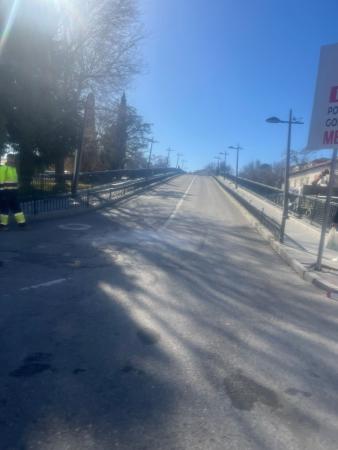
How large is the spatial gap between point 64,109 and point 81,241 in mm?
13433

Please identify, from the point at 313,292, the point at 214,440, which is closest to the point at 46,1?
the point at 313,292

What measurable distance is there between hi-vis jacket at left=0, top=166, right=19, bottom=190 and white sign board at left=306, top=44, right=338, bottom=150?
26.1 feet

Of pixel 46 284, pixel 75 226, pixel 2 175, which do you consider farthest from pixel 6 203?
pixel 46 284

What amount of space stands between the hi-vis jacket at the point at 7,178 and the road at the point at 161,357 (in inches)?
122

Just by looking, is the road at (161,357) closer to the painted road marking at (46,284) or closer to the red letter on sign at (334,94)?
the painted road marking at (46,284)

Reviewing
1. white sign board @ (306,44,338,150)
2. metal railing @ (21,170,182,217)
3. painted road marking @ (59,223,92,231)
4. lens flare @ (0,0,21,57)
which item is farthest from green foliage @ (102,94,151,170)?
white sign board @ (306,44,338,150)

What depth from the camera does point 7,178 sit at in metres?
11.8

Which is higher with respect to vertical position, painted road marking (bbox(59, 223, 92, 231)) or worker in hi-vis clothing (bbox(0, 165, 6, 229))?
worker in hi-vis clothing (bbox(0, 165, 6, 229))

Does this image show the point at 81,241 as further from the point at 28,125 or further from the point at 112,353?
the point at 28,125

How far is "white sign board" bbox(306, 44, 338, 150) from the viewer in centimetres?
905

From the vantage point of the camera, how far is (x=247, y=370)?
14.0ft

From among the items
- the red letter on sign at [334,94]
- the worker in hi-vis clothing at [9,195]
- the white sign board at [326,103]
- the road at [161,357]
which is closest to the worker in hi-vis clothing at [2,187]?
the worker in hi-vis clothing at [9,195]

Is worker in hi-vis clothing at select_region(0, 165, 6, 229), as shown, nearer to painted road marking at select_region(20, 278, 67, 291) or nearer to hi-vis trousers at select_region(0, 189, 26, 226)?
hi-vis trousers at select_region(0, 189, 26, 226)

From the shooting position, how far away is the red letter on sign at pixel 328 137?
9109 mm
